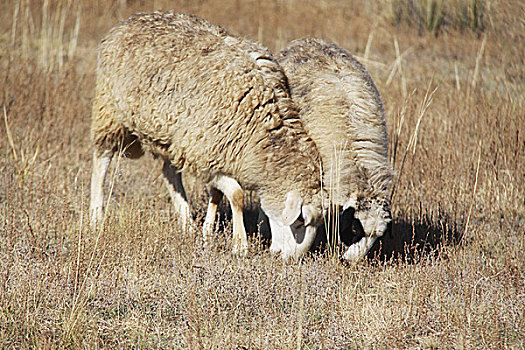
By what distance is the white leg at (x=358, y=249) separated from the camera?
459cm

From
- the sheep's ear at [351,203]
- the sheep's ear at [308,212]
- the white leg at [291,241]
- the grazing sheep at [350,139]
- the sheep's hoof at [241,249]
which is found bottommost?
the sheep's hoof at [241,249]

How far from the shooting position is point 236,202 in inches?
182

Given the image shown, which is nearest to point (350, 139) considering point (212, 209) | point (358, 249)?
point (358, 249)

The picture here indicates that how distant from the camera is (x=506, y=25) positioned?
7012 mm

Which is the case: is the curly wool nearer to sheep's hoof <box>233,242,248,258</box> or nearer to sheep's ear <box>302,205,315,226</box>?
sheep's ear <box>302,205,315,226</box>

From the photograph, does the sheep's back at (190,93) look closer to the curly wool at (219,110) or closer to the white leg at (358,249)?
the curly wool at (219,110)

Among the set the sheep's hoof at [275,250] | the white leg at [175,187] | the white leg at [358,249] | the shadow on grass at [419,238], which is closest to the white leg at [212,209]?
the white leg at [175,187]

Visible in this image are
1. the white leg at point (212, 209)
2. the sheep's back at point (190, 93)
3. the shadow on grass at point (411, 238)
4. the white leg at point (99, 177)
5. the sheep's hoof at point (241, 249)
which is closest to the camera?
the sheep's back at point (190, 93)

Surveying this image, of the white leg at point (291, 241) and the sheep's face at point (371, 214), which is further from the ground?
the sheep's face at point (371, 214)

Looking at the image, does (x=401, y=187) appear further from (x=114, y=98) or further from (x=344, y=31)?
(x=344, y=31)

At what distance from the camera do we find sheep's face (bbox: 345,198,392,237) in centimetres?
448

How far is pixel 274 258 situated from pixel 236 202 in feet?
1.75

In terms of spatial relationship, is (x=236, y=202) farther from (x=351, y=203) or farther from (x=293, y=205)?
(x=351, y=203)

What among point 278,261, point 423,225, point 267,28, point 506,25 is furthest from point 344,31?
point 278,261
